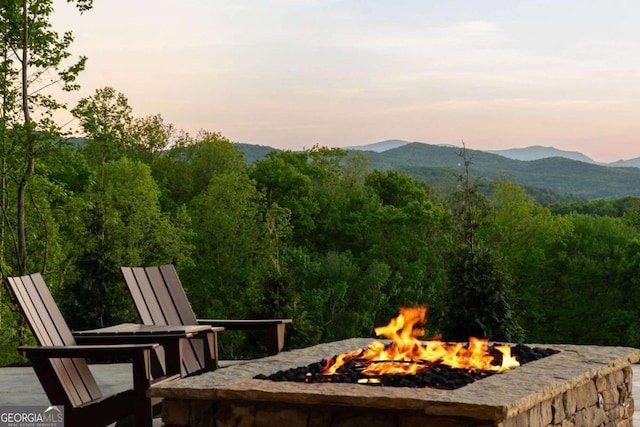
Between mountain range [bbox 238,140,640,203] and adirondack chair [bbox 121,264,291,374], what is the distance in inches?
1643

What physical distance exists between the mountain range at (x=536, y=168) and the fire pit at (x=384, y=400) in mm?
43582

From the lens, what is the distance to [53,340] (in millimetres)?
4930

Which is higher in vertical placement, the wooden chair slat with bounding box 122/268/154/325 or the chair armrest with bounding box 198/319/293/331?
the wooden chair slat with bounding box 122/268/154/325

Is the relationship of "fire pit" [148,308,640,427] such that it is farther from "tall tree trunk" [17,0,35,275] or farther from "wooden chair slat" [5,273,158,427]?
"tall tree trunk" [17,0,35,275]

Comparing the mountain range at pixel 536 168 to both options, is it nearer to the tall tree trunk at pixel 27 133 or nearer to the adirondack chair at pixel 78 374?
the tall tree trunk at pixel 27 133

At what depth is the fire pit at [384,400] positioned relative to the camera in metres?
3.58

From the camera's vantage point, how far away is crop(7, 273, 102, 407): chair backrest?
4.60 metres

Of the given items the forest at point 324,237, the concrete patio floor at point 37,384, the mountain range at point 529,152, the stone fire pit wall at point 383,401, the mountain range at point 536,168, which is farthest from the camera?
the mountain range at point 536,168

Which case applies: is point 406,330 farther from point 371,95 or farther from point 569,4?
point 371,95

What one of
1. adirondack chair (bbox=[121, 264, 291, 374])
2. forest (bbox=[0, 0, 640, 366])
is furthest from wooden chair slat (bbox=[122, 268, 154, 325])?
forest (bbox=[0, 0, 640, 366])

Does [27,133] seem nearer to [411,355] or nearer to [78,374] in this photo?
[78,374]

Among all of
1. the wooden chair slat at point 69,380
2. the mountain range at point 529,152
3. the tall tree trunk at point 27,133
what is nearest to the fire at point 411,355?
the wooden chair slat at point 69,380

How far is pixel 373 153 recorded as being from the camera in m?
51.8

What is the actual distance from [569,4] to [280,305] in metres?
12.5
